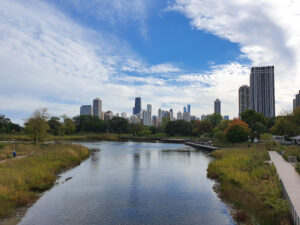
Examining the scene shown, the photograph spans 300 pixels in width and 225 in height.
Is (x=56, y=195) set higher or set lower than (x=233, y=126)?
lower

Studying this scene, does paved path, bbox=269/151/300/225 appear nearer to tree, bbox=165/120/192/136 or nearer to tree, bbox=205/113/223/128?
tree, bbox=205/113/223/128

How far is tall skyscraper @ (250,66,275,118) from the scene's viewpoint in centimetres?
18138

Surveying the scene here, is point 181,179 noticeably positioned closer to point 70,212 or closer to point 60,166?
point 70,212

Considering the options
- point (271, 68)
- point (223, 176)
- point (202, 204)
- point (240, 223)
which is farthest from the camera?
point (271, 68)

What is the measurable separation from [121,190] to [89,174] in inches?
315

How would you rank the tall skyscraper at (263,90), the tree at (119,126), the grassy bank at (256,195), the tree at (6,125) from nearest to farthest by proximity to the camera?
the grassy bank at (256,195) → the tree at (6,125) → the tree at (119,126) → the tall skyscraper at (263,90)

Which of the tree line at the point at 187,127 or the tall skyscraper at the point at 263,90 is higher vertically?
the tall skyscraper at the point at 263,90

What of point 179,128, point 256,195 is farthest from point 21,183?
point 179,128

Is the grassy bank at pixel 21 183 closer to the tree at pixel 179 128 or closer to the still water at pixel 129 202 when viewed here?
the still water at pixel 129 202

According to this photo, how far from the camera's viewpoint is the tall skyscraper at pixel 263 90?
18138cm

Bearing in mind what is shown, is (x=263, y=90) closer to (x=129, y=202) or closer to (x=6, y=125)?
(x=6, y=125)

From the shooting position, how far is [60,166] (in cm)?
2847

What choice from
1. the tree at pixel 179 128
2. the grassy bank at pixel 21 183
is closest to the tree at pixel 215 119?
the tree at pixel 179 128

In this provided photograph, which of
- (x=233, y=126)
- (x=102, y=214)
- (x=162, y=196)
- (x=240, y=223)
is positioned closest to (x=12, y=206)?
(x=102, y=214)
